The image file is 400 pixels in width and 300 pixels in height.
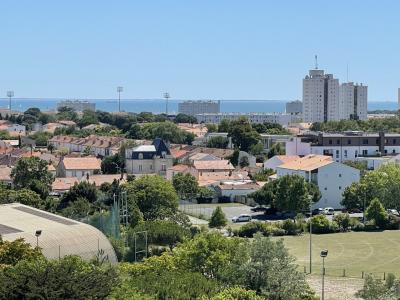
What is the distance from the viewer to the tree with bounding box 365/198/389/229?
4675cm

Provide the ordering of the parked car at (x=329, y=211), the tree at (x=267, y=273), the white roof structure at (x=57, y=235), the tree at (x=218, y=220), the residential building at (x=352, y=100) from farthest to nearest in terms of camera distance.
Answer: the residential building at (x=352, y=100) → the parked car at (x=329, y=211) → the tree at (x=218, y=220) → the white roof structure at (x=57, y=235) → the tree at (x=267, y=273)

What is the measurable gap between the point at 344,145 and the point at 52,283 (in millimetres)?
53004

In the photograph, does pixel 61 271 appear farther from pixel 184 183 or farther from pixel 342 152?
pixel 342 152

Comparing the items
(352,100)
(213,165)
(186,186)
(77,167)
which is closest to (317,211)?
(186,186)

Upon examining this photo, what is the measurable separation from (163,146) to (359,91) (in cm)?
10595

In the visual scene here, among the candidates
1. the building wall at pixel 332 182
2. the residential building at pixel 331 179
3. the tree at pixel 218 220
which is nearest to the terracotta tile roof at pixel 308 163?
the residential building at pixel 331 179

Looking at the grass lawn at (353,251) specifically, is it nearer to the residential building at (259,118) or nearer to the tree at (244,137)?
the tree at (244,137)

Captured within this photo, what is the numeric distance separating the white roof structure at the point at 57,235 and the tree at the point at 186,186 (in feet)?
71.9

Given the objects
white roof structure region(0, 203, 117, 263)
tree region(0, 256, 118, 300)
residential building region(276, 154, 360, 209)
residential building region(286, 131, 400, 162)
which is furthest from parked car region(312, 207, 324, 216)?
tree region(0, 256, 118, 300)

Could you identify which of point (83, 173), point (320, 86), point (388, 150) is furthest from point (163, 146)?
point (320, 86)

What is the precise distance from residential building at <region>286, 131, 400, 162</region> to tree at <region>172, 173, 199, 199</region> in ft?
54.8

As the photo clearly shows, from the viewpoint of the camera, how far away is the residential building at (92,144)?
89.1 m

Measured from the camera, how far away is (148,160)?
70.1m

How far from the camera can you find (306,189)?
166ft
